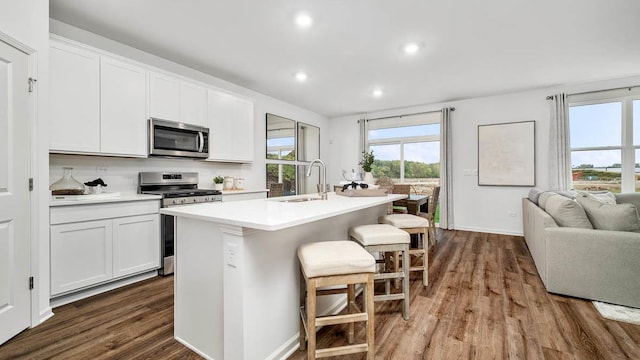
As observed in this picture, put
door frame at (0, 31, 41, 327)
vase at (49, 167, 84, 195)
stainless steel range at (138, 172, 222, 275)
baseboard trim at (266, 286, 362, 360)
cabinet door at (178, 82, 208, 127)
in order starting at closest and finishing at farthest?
baseboard trim at (266, 286, 362, 360) < door frame at (0, 31, 41, 327) < vase at (49, 167, 84, 195) < stainless steel range at (138, 172, 222, 275) < cabinet door at (178, 82, 208, 127)

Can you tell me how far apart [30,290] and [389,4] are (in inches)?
142

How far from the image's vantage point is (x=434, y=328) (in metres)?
1.92

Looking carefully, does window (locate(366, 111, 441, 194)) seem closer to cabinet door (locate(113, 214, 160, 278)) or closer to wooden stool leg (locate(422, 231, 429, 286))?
wooden stool leg (locate(422, 231, 429, 286))

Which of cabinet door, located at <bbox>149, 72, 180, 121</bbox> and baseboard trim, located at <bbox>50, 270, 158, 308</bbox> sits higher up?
cabinet door, located at <bbox>149, 72, 180, 121</bbox>

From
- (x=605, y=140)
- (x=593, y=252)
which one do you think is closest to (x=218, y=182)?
(x=593, y=252)

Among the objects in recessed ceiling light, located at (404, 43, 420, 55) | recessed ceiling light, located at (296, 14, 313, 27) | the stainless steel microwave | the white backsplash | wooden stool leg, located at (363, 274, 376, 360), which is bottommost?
wooden stool leg, located at (363, 274, 376, 360)

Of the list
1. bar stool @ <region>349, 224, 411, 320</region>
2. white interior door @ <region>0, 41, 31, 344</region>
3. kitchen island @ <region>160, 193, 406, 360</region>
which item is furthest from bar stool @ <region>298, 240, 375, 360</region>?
white interior door @ <region>0, 41, 31, 344</region>

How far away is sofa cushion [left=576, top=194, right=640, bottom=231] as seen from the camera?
227 centimetres

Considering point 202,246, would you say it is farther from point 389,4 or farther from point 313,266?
point 389,4

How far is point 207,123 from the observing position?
3.70 meters

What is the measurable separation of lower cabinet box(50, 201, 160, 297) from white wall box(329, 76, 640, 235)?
5.19 m

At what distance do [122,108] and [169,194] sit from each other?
1.00 metres

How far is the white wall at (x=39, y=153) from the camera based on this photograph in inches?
77.7

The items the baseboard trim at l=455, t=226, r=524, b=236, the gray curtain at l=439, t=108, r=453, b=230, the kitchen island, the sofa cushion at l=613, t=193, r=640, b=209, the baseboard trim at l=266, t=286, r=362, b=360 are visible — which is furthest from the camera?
the gray curtain at l=439, t=108, r=453, b=230
